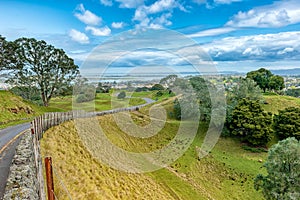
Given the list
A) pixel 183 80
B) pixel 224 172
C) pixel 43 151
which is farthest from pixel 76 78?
pixel 43 151

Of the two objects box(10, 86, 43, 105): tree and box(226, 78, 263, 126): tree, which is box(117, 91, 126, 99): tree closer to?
box(10, 86, 43, 105): tree

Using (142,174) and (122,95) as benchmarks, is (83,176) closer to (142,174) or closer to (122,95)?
(142,174)

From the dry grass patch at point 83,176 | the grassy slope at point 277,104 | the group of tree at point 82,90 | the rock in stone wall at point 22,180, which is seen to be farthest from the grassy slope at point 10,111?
the grassy slope at point 277,104

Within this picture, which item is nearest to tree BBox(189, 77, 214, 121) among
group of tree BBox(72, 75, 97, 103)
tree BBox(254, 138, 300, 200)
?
tree BBox(254, 138, 300, 200)

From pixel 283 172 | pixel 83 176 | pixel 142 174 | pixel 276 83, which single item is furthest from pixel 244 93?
pixel 83 176

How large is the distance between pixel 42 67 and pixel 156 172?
27999 mm

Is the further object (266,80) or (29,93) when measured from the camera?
(266,80)

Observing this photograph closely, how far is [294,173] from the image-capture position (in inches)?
818

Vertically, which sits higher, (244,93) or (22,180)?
(244,93)

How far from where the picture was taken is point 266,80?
74375mm


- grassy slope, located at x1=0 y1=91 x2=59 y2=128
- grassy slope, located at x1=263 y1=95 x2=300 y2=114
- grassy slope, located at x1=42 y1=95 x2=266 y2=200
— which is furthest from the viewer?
grassy slope, located at x1=263 y1=95 x2=300 y2=114

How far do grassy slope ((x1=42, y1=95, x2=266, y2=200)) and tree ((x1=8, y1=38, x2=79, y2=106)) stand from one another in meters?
15.3

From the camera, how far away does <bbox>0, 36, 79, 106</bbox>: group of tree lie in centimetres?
3603

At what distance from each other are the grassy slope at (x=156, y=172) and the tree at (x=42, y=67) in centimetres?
1532
